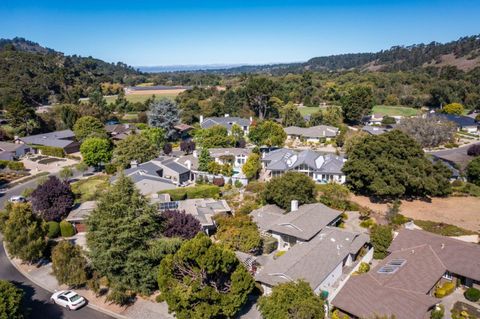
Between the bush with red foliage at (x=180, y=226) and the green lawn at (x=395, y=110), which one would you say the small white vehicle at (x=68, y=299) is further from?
the green lawn at (x=395, y=110)

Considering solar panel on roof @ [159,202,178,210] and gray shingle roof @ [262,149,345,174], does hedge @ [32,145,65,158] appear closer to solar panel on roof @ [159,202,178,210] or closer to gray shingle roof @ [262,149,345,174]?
gray shingle roof @ [262,149,345,174]

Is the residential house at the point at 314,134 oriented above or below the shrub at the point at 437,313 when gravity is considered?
above

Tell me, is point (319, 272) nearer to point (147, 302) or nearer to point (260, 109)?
point (147, 302)

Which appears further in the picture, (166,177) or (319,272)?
(166,177)

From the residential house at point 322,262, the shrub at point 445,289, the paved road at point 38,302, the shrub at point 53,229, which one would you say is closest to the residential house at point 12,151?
the shrub at point 53,229

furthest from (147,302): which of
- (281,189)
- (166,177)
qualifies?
(166,177)

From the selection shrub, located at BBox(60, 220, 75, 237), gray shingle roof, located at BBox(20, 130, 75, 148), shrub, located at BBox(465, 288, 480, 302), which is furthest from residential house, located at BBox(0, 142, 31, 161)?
shrub, located at BBox(465, 288, 480, 302)
